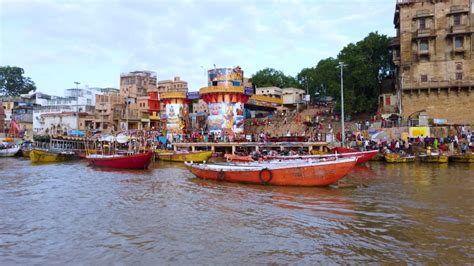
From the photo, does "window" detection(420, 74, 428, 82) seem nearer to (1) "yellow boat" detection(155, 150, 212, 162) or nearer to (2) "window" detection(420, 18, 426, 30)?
(2) "window" detection(420, 18, 426, 30)

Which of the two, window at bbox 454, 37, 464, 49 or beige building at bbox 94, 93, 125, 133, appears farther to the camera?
beige building at bbox 94, 93, 125, 133

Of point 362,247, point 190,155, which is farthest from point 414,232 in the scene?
point 190,155

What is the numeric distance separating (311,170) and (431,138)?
2378cm

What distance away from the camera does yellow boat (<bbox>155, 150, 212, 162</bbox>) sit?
39.3m

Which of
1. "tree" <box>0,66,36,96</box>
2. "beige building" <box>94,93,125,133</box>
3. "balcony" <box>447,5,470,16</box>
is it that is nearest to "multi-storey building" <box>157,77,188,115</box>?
"beige building" <box>94,93,125,133</box>

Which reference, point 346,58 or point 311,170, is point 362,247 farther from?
point 346,58

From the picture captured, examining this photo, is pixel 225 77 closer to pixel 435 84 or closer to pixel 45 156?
pixel 45 156

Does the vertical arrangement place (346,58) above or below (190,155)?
above

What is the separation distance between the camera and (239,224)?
13.6 meters

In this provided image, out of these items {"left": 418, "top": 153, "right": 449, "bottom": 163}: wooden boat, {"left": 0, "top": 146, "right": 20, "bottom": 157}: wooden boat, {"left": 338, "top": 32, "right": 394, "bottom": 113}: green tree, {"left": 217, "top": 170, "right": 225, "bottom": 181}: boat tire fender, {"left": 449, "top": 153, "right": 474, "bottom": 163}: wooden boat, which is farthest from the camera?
{"left": 0, "top": 146, "right": 20, "bottom": 157}: wooden boat

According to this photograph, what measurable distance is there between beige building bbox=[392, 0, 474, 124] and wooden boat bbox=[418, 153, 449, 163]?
35.3ft

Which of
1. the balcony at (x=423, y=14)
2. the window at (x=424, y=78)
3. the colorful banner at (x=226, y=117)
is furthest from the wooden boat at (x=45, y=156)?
the balcony at (x=423, y=14)

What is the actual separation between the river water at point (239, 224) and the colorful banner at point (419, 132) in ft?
59.8

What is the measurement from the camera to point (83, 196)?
66.1 ft
